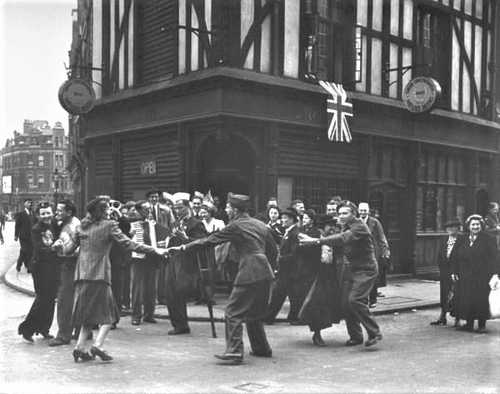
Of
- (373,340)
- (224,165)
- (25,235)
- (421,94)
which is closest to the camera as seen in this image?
(373,340)

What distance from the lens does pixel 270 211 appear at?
12086 mm

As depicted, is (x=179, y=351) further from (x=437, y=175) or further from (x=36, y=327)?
(x=437, y=175)

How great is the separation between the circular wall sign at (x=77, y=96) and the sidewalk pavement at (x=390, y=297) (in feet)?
14.0

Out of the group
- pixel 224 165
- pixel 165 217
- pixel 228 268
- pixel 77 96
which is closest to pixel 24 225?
pixel 77 96

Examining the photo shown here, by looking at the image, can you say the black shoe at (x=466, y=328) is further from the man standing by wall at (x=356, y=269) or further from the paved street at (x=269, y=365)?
the man standing by wall at (x=356, y=269)

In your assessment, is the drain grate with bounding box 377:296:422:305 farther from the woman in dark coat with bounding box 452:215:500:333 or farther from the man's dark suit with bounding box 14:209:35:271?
the man's dark suit with bounding box 14:209:35:271

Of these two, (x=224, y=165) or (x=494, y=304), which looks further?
(x=224, y=165)

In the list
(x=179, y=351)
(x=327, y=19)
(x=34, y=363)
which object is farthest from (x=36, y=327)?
(x=327, y=19)

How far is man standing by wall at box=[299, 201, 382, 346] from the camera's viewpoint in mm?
8586

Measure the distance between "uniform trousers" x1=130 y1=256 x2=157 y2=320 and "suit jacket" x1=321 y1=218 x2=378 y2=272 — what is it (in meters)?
3.21

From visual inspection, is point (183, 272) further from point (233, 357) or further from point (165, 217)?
point (233, 357)

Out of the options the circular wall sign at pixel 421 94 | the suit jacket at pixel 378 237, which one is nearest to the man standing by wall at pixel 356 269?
the suit jacket at pixel 378 237

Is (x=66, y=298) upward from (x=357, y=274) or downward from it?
downward

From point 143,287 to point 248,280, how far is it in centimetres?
318
